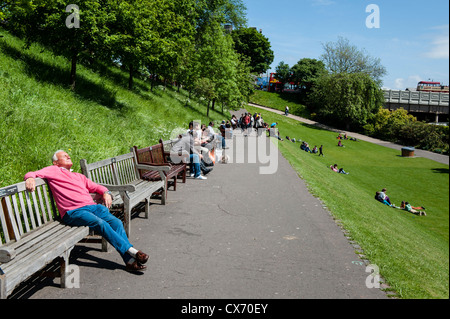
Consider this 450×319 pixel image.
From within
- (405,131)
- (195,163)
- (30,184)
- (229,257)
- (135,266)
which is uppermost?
(30,184)

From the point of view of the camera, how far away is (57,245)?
4188 millimetres

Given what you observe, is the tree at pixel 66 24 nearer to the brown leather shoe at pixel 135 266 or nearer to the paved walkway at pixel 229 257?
the paved walkway at pixel 229 257

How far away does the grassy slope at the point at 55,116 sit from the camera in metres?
7.46

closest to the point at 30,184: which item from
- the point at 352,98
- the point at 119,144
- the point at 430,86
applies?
the point at 119,144

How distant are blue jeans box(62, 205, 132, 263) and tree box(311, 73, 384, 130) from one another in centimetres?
5830

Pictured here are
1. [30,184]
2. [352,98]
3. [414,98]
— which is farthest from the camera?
[414,98]

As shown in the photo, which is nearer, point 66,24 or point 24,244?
point 24,244

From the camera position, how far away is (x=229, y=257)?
17.6 ft

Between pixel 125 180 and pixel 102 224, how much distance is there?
2925mm

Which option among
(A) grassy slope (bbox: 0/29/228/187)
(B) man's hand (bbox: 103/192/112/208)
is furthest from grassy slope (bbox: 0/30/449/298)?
(B) man's hand (bbox: 103/192/112/208)

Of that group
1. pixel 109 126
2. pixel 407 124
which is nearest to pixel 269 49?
pixel 407 124

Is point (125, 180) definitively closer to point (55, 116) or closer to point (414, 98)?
point (55, 116)
